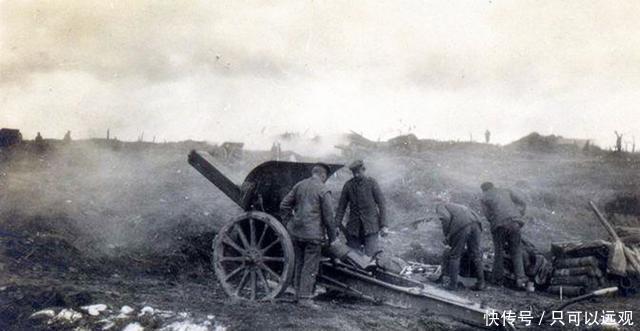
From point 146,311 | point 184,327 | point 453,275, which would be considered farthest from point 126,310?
point 453,275

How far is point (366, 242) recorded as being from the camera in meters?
7.21

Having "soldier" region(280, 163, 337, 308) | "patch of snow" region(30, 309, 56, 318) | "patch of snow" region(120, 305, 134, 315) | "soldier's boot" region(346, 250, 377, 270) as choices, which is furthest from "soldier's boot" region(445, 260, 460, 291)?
"patch of snow" region(30, 309, 56, 318)

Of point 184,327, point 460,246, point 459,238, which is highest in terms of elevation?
point 459,238

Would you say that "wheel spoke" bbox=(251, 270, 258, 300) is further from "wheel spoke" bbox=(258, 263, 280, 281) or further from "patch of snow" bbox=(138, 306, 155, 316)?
"patch of snow" bbox=(138, 306, 155, 316)

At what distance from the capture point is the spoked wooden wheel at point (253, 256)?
5.55 meters

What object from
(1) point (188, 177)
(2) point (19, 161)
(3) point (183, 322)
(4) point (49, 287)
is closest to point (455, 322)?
(3) point (183, 322)

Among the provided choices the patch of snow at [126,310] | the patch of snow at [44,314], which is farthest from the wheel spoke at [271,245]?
the patch of snow at [44,314]

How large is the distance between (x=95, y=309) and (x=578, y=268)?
21.8 ft

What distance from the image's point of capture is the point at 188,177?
13938mm

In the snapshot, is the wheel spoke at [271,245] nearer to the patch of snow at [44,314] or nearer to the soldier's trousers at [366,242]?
the soldier's trousers at [366,242]

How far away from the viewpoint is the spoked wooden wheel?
5.55 m

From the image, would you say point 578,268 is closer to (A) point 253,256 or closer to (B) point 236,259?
(A) point 253,256

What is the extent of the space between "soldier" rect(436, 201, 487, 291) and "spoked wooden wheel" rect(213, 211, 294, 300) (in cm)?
271

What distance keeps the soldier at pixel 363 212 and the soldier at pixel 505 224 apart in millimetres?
1949
